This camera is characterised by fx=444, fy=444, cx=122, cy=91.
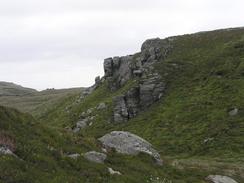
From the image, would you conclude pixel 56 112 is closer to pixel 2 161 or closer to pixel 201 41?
pixel 201 41

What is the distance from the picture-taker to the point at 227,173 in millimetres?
40625

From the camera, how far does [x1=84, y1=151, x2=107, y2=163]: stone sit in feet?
86.1

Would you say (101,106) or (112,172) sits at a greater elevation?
(112,172)

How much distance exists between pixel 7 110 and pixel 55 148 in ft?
14.2

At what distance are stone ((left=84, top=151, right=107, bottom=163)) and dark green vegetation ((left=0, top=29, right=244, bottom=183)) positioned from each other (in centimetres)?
56

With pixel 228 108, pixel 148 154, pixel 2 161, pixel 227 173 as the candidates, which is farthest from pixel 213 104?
pixel 2 161

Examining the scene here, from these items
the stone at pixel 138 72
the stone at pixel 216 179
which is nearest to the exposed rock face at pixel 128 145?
the stone at pixel 216 179

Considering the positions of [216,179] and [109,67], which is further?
[109,67]

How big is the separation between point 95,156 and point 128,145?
8.42 metres

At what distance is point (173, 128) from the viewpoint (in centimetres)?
6581

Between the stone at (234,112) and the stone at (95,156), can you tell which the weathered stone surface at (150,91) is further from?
the stone at (95,156)

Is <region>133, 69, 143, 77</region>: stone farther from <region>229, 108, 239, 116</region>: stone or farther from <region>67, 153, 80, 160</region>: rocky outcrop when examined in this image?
<region>67, 153, 80, 160</region>: rocky outcrop

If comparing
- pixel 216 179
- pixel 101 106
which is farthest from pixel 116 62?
pixel 216 179

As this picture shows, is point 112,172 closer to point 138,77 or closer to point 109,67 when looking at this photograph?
point 138,77
